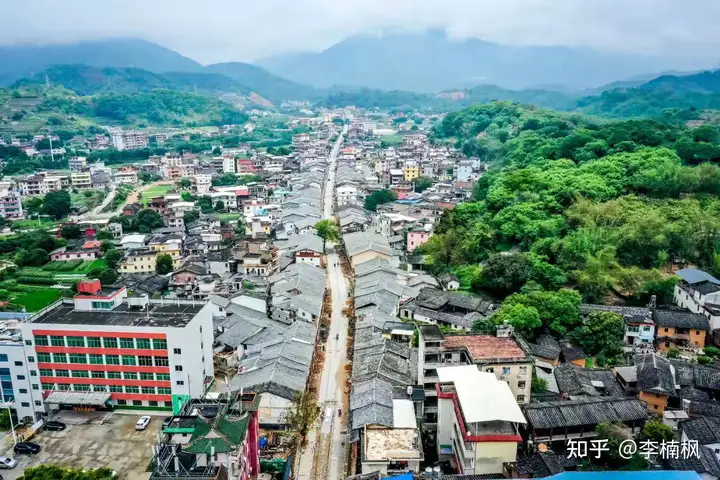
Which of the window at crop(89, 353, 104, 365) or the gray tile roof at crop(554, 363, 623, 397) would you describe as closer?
the gray tile roof at crop(554, 363, 623, 397)

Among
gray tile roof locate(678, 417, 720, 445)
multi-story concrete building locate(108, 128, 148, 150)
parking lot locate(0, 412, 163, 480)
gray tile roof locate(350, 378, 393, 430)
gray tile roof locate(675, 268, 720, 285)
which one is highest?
multi-story concrete building locate(108, 128, 148, 150)

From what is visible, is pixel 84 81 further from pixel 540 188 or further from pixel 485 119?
pixel 540 188

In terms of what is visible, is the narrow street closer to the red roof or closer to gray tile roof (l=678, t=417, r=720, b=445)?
the red roof

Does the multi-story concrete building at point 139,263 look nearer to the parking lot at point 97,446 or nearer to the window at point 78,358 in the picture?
the window at point 78,358

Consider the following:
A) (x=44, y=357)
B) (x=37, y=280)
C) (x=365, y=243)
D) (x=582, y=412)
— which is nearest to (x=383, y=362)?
(x=582, y=412)

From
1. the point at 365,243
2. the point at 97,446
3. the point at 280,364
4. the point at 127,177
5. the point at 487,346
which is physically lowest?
the point at 97,446

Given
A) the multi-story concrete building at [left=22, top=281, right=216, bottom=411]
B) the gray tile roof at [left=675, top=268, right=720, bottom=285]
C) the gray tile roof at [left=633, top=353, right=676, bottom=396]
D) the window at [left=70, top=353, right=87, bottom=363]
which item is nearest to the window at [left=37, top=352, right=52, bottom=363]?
the multi-story concrete building at [left=22, top=281, right=216, bottom=411]

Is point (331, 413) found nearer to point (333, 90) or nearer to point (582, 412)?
point (582, 412)
